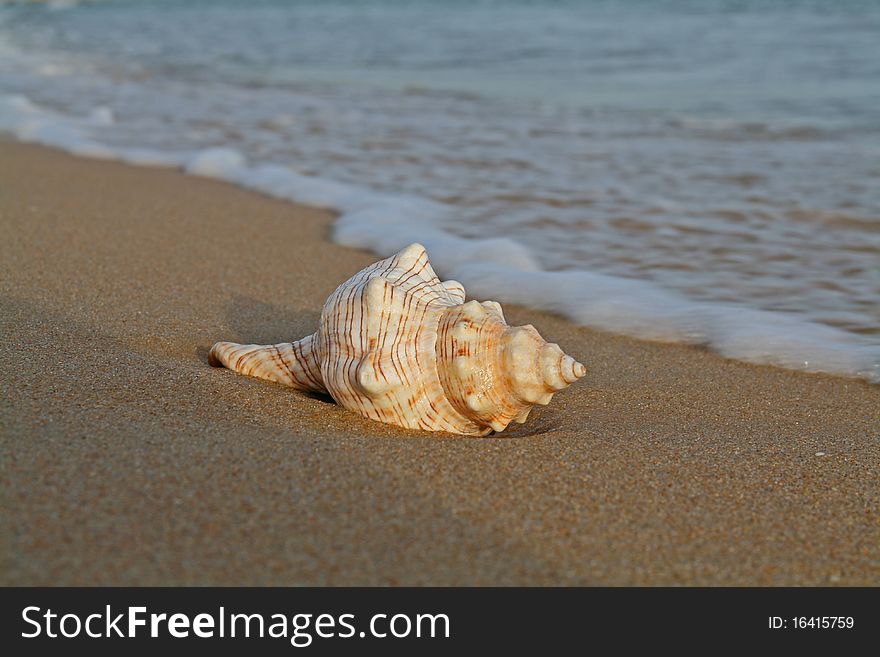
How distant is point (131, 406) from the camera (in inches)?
101

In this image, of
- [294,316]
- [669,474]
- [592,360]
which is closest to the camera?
[669,474]

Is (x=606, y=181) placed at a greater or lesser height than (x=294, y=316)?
greater

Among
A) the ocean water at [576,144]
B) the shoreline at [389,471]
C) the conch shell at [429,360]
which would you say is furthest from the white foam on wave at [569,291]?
the conch shell at [429,360]

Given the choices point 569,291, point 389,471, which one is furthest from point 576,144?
point 389,471

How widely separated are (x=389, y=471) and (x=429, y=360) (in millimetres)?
400

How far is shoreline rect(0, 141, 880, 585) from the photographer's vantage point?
1935 mm

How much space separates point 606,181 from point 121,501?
4.53 metres

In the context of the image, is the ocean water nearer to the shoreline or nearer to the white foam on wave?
the white foam on wave

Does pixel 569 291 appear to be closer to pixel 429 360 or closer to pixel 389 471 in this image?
pixel 429 360

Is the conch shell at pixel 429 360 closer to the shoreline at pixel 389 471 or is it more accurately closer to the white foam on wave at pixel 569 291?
the shoreline at pixel 389 471

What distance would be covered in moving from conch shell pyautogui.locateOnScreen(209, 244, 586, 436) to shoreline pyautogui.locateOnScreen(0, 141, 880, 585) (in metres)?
0.09

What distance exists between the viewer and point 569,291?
426cm
